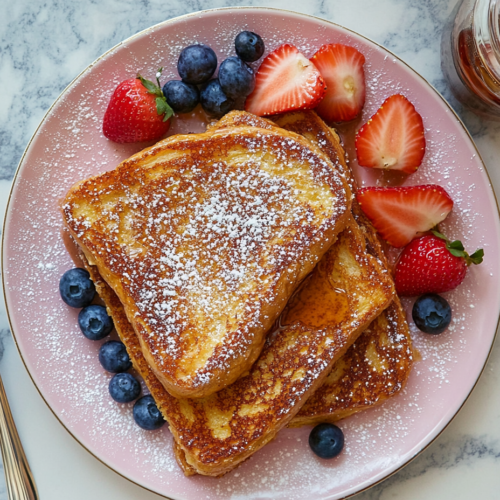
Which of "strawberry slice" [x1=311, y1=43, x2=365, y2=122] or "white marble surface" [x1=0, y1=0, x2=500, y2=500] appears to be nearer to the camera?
"strawberry slice" [x1=311, y1=43, x2=365, y2=122]

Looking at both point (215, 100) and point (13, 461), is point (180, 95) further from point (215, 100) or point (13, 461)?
point (13, 461)

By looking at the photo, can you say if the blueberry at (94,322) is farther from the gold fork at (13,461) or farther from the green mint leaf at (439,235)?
the green mint leaf at (439,235)

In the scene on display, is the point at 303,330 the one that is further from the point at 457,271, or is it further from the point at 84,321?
the point at 84,321

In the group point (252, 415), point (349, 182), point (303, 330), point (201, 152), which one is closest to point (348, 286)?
point (303, 330)

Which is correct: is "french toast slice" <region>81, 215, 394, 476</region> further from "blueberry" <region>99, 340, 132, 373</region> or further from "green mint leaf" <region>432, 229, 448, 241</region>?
"green mint leaf" <region>432, 229, 448, 241</region>

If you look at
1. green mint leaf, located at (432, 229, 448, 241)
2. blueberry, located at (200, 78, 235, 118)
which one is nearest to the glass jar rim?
green mint leaf, located at (432, 229, 448, 241)

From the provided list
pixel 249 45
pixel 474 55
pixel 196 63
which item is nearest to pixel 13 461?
pixel 196 63

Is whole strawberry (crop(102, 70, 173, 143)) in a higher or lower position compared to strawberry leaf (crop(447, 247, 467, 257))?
lower
